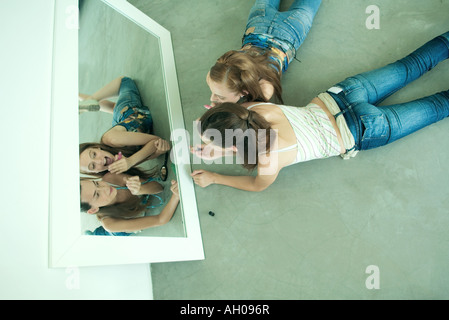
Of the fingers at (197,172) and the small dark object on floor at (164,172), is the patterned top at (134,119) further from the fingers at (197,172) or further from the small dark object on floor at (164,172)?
the fingers at (197,172)

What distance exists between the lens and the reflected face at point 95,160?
3.33 ft

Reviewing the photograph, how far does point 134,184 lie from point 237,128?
508 mm

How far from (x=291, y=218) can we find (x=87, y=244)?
102 cm

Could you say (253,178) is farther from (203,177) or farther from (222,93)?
(222,93)

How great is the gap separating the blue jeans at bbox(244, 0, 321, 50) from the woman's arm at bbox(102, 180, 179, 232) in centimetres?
103

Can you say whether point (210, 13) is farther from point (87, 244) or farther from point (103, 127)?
point (87, 244)

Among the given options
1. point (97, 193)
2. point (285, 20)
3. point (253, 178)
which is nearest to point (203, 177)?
point (253, 178)

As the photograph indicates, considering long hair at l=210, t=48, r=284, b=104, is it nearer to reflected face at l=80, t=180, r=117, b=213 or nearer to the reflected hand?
the reflected hand

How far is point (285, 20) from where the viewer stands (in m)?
1.71

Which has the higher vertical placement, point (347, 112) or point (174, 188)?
point (347, 112)

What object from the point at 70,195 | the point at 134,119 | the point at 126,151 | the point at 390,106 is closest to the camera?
the point at 70,195

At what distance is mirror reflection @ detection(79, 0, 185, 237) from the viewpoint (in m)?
1.06
